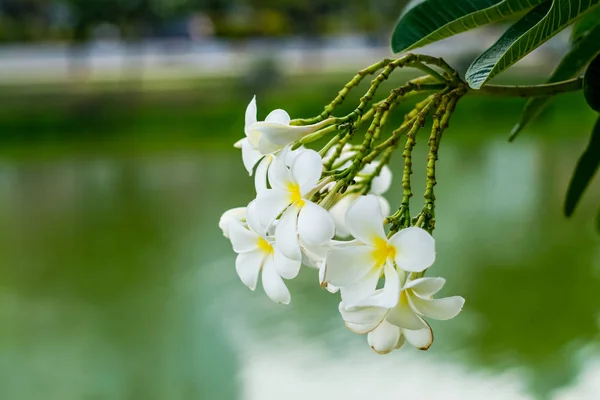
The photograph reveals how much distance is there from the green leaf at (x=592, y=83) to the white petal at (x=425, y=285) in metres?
0.15

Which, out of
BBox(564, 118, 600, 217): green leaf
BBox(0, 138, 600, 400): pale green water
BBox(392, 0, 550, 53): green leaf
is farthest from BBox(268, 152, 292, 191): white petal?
BBox(0, 138, 600, 400): pale green water

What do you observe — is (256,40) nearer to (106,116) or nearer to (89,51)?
(89,51)

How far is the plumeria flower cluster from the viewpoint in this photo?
0.27 metres

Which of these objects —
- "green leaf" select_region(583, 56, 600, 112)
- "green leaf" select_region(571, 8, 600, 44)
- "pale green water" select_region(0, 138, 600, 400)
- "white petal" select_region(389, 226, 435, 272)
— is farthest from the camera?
"pale green water" select_region(0, 138, 600, 400)

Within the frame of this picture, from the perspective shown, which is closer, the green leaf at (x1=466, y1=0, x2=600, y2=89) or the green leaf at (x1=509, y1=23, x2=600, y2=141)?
the green leaf at (x1=466, y1=0, x2=600, y2=89)

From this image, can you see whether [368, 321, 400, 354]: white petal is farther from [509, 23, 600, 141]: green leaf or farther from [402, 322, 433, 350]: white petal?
[509, 23, 600, 141]: green leaf

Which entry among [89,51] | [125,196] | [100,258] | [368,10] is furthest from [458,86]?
[368,10]

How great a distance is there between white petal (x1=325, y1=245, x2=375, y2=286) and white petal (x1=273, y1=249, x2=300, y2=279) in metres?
0.02

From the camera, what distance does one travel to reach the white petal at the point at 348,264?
0.27m

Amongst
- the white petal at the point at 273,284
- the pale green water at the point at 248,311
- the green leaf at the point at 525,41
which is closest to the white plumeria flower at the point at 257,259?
the white petal at the point at 273,284

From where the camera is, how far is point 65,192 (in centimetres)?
574

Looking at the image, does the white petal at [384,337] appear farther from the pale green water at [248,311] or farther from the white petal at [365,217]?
the pale green water at [248,311]

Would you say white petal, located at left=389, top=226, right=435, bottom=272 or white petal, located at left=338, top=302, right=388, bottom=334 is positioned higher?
white petal, located at left=389, top=226, right=435, bottom=272

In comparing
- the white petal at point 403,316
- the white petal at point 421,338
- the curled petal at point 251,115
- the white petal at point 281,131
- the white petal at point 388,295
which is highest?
the curled petal at point 251,115
